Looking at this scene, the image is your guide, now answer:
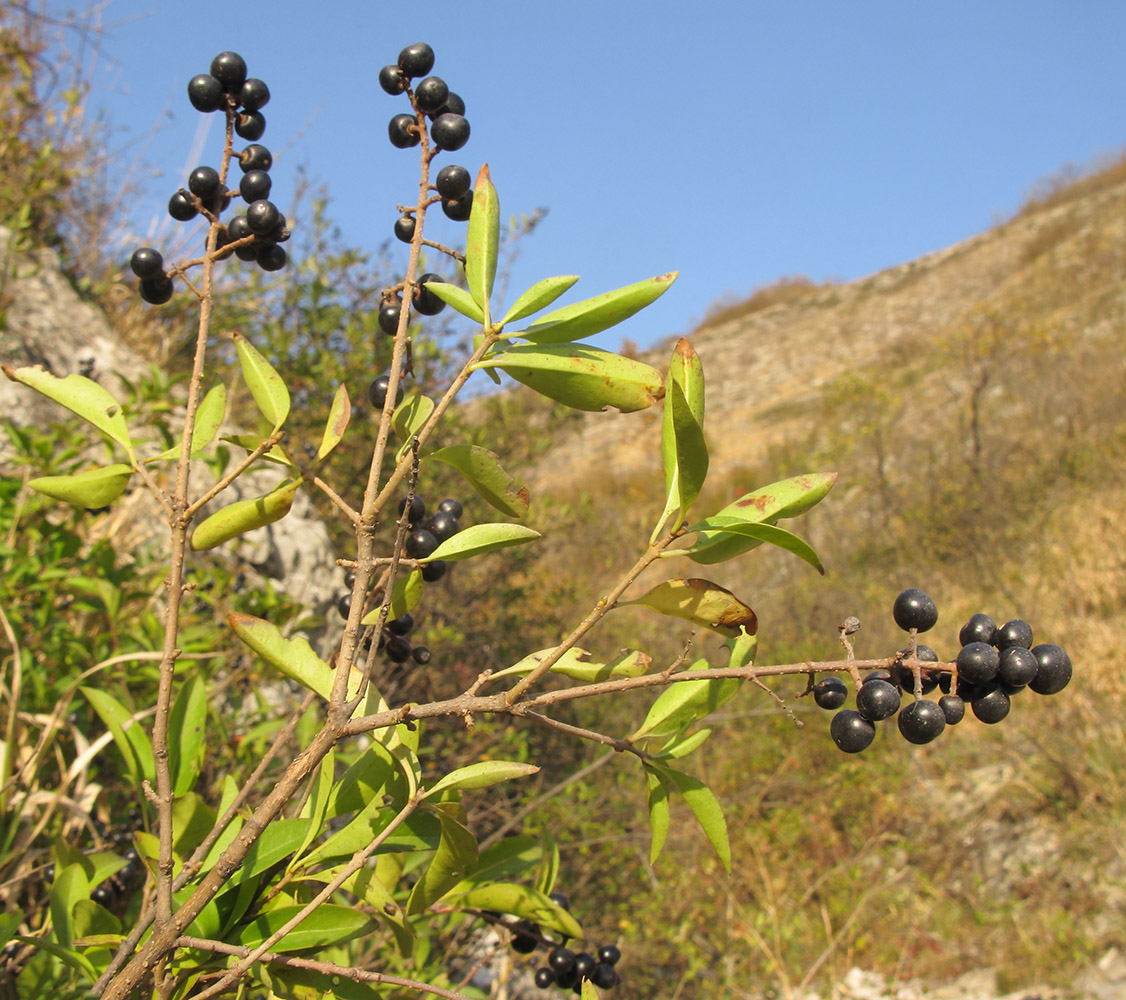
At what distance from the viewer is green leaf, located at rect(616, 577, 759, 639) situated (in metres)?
0.77

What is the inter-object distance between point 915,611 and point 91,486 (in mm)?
986

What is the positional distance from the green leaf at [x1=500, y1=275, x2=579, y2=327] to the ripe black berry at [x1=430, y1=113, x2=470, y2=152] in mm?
329

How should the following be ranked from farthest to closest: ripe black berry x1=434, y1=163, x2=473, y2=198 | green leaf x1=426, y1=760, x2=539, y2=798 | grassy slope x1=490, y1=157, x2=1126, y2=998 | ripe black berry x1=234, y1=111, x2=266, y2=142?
grassy slope x1=490, y1=157, x2=1126, y2=998
ripe black berry x1=234, y1=111, x2=266, y2=142
ripe black berry x1=434, y1=163, x2=473, y2=198
green leaf x1=426, y1=760, x2=539, y2=798

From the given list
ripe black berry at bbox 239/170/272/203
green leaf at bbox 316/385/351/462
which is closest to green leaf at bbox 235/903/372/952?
green leaf at bbox 316/385/351/462

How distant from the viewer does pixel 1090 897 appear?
17.7ft

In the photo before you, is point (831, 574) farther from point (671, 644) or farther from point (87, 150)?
point (87, 150)

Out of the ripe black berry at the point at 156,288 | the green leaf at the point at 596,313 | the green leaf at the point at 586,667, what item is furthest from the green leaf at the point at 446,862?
the ripe black berry at the point at 156,288

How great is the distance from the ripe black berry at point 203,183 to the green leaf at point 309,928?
3.10 feet

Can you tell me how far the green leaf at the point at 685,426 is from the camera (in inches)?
27.4

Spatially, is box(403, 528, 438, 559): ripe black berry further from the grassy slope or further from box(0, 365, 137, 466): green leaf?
the grassy slope

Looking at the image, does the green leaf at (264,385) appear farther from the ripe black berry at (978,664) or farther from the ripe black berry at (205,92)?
the ripe black berry at (978,664)

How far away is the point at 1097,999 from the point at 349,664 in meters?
5.56

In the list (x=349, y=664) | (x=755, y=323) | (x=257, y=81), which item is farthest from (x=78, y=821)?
(x=755, y=323)

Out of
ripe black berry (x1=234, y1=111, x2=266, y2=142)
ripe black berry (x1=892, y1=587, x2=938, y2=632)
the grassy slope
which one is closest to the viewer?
ripe black berry (x1=892, y1=587, x2=938, y2=632)
